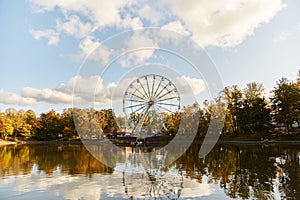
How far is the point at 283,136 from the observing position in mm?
42969

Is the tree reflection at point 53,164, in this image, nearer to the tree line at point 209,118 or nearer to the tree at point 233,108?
the tree line at point 209,118

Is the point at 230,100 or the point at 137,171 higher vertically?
the point at 230,100

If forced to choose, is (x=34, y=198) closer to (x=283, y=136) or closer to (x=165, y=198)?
(x=165, y=198)

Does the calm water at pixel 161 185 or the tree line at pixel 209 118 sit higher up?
the tree line at pixel 209 118

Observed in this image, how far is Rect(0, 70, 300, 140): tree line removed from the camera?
4419 cm

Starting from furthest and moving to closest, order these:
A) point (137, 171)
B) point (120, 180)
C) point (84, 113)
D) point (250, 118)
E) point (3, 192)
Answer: point (84, 113) → point (250, 118) → point (137, 171) → point (120, 180) → point (3, 192)

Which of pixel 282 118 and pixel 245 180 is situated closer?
pixel 245 180

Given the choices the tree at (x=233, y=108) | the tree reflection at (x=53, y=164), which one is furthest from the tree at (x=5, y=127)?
the tree at (x=233, y=108)

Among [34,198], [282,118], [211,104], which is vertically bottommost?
[34,198]

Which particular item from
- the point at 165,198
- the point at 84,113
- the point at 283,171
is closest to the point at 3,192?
the point at 165,198

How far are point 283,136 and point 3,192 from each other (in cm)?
4258

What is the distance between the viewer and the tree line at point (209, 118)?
4419 centimetres

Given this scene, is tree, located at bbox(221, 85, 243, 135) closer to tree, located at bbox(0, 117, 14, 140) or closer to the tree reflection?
the tree reflection

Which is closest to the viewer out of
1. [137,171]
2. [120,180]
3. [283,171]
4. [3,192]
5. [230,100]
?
[3,192]
